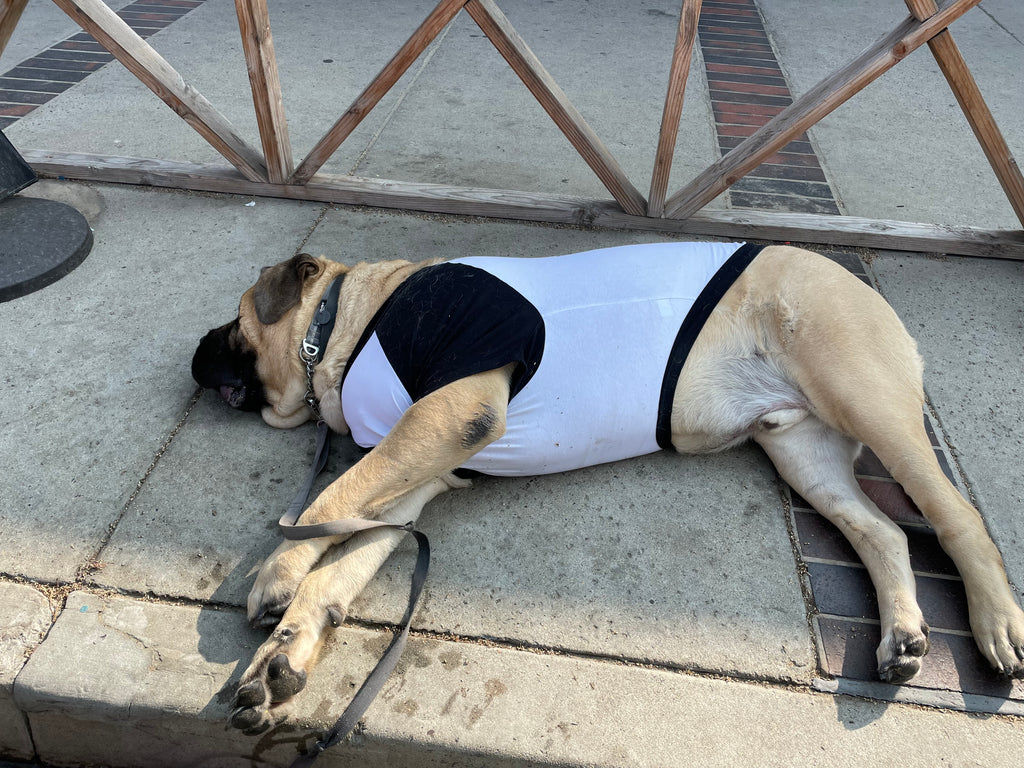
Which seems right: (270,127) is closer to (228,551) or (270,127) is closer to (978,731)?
(228,551)

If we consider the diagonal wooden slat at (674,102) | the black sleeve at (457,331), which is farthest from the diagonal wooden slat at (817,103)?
the black sleeve at (457,331)

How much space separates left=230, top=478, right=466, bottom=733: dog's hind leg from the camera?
205cm

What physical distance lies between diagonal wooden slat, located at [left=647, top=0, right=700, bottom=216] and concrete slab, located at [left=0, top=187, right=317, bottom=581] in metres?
2.04

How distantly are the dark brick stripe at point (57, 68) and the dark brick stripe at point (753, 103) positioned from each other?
16.4 ft

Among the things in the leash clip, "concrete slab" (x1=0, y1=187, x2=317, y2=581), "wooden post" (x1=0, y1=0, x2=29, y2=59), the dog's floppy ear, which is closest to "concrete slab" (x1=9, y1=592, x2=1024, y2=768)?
"concrete slab" (x1=0, y1=187, x2=317, y2=581)

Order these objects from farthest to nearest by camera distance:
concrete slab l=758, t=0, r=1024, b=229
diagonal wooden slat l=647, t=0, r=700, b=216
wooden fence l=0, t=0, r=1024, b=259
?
concrete slab l=758, t=0, r=1024, b=229 < wooden fence l=0, t=0, r=1024, b=259 < diagonal wooden slat l=647, t=0, r=700, b=216

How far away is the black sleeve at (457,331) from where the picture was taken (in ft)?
8.16

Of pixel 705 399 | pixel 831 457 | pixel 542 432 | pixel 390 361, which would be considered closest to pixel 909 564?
pixel 831 457

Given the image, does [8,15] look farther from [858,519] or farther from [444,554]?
[858,519]

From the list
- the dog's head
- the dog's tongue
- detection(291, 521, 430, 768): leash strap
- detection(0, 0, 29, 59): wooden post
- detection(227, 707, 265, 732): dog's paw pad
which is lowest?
detection(291, 521, 430, 768): leash strap

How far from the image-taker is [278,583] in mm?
2332

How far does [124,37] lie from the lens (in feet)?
13.3

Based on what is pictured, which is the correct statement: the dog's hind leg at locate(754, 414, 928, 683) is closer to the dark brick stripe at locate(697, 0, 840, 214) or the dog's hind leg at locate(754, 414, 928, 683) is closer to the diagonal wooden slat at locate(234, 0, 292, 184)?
the dark brick stripe at locate(697, 0, 840, 214)

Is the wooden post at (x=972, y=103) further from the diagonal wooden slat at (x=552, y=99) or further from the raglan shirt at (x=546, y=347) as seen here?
the raglan shirt at (x=546, y=347)
